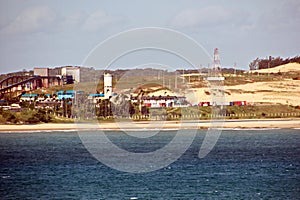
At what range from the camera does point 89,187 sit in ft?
167

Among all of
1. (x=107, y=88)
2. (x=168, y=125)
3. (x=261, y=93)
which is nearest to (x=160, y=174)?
(x=168, y=125)

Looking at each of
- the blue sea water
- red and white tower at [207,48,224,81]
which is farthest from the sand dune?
the blue sea water

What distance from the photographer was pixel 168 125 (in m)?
116

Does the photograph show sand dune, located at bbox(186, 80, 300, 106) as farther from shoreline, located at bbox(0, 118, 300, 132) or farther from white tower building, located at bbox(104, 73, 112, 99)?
shoreline, located at bbox(0, 118, 300, 132)

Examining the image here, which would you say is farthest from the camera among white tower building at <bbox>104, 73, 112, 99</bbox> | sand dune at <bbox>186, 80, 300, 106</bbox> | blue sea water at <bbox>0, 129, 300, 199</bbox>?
sand dune at <bbox>186, 80, 300, 106</bbox>

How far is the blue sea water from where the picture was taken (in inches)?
1892

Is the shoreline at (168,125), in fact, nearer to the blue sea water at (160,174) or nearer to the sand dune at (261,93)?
the blue sea water at (160,174)

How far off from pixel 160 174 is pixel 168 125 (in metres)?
57.6

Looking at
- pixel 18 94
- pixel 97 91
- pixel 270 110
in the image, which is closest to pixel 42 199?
pixel 270 110

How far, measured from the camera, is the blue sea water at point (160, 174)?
4806 centimetres

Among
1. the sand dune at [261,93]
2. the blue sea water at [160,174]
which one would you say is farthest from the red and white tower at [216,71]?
the blue sea water at [160,174]

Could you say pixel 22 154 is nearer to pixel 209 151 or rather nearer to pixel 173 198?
pixel 209 151

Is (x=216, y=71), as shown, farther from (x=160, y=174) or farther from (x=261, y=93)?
(x=160, y=174)

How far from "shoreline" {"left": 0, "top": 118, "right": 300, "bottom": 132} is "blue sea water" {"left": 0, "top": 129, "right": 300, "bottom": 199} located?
19655 millimetres
